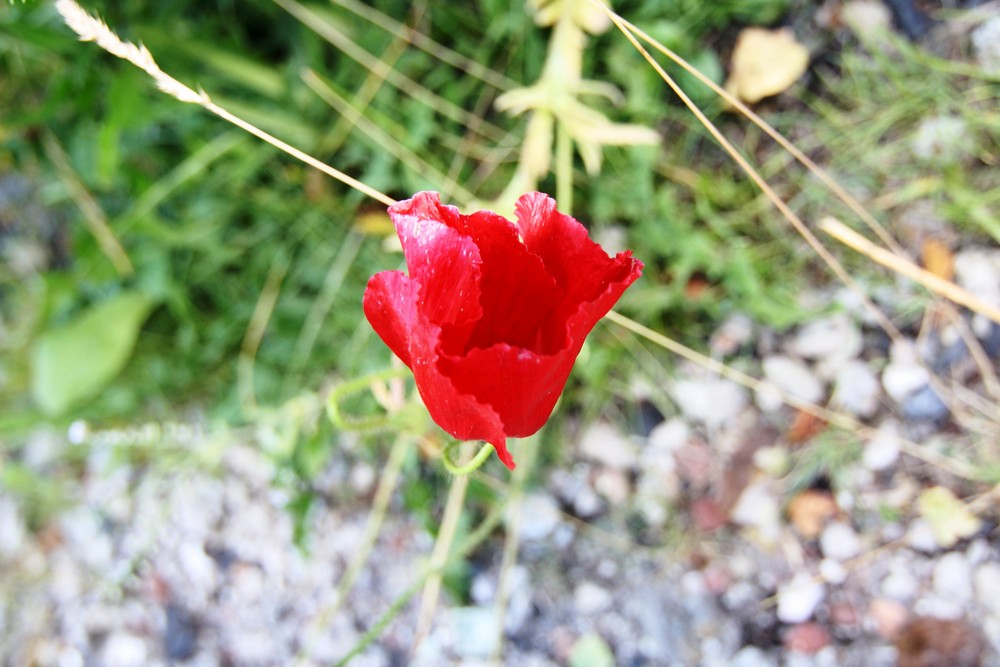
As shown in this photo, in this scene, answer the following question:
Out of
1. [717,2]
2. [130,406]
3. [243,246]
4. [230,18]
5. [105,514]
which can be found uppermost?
[717,2]

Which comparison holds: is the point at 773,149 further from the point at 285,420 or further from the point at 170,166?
the point at 170,166

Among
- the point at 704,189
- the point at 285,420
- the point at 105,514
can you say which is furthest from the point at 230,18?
the point at 105,514

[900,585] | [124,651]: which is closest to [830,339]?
[900,585]

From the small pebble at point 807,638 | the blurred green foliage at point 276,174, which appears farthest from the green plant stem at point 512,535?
the small pebble at point 807,638

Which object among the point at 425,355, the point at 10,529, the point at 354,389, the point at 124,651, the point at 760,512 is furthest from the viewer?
the point at 10,529

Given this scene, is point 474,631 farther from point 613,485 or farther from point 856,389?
point 856,389

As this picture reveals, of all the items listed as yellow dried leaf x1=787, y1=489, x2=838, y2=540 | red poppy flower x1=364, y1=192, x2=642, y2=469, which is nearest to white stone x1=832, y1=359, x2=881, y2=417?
yellow dried leaf x1=787, y1=489, x2=838, y2=540

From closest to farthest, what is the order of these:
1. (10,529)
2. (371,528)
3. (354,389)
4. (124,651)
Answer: (354,389) → (371,528) → (124,651) → (10,529)

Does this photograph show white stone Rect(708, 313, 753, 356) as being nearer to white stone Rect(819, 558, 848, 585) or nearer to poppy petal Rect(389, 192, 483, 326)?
white stone Rect(819, 558, 848, 585)
